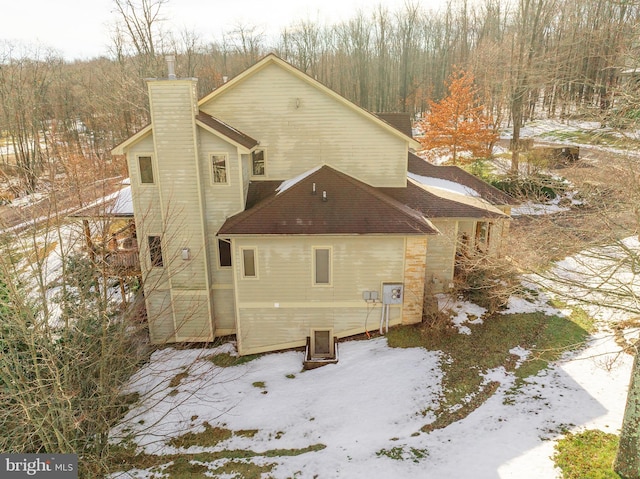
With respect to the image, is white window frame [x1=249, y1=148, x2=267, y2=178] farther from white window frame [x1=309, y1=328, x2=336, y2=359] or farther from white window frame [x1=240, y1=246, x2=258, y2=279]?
white window frame [x1=309, y1=328, x2=336, y2=359]

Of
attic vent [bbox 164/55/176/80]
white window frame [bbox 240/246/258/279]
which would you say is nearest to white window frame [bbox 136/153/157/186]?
attic vent [bbox 164/55/176/80]

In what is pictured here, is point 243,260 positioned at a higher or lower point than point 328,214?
lower

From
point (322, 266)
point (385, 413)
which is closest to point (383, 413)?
point (385, 413)

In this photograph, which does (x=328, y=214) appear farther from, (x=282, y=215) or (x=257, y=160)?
(x=257, y=160)

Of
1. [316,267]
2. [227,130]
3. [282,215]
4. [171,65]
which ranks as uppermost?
[171,65]

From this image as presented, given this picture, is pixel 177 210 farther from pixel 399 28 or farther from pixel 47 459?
pixel 399 28

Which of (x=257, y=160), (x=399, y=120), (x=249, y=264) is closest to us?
(x=249, y=264)

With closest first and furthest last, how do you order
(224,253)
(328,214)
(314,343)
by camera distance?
(328,214)
(314,343)
(224,253)
